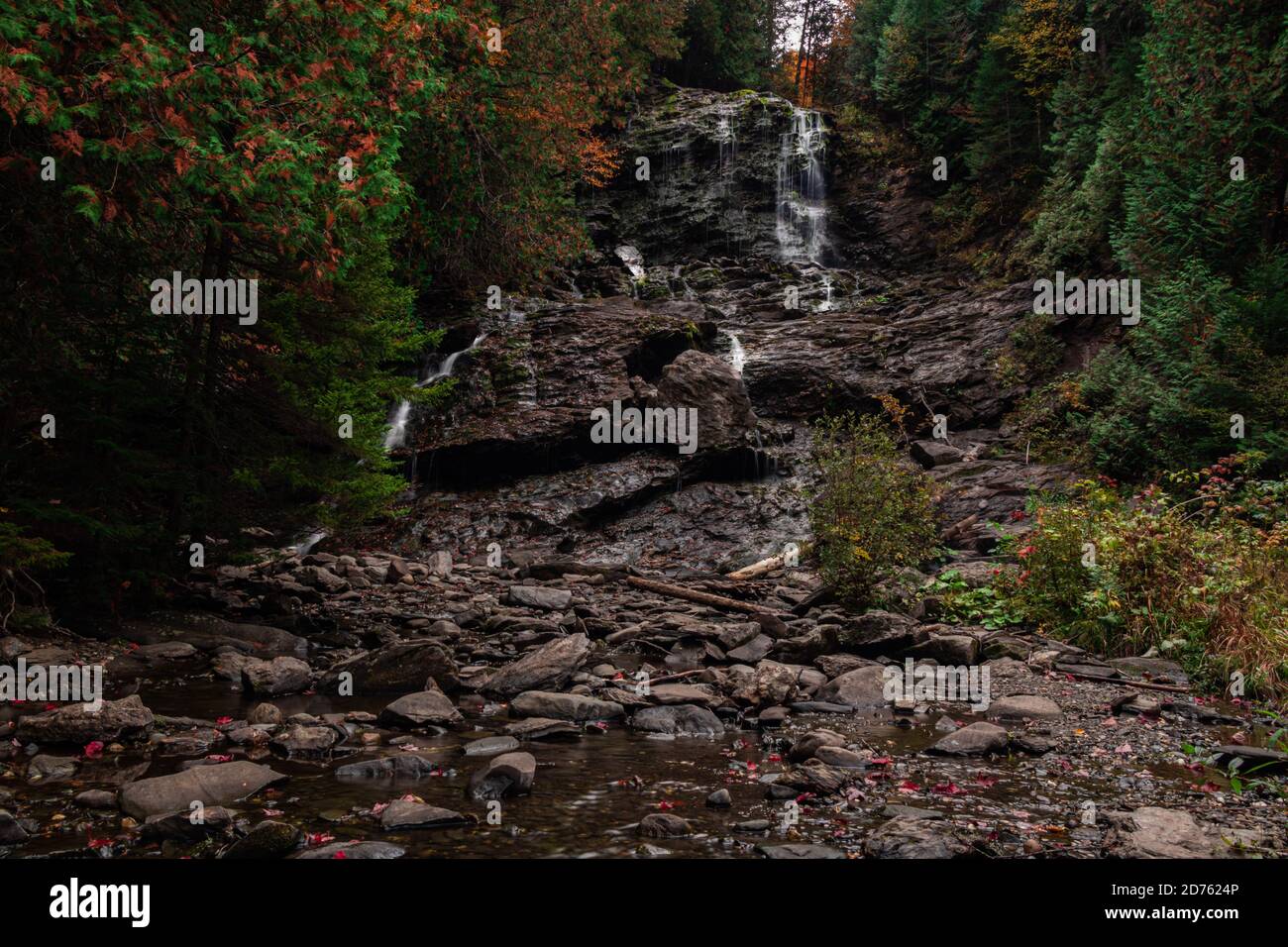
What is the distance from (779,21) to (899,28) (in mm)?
17303

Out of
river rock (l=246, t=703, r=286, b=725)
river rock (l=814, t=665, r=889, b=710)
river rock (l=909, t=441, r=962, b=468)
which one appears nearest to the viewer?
river rock (l=246, t=703, r=286, b=725)

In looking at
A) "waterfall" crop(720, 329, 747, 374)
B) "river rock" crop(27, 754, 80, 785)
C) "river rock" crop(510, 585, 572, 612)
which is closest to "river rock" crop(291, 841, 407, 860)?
"river rock" crop(27, 754, 80, 785)

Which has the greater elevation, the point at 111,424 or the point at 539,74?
the point at 539,74

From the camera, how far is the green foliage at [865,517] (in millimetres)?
9578

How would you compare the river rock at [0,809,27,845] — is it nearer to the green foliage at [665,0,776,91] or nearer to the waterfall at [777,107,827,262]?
the waterfall at [777,107,827,262]

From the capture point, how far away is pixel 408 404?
1856 centimetres

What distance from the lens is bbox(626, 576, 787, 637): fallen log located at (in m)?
8.97

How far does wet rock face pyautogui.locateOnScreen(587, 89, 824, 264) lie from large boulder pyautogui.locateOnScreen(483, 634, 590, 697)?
24.3m

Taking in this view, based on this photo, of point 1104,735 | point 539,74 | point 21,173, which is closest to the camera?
point 1104,735

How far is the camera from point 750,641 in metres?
8.38
